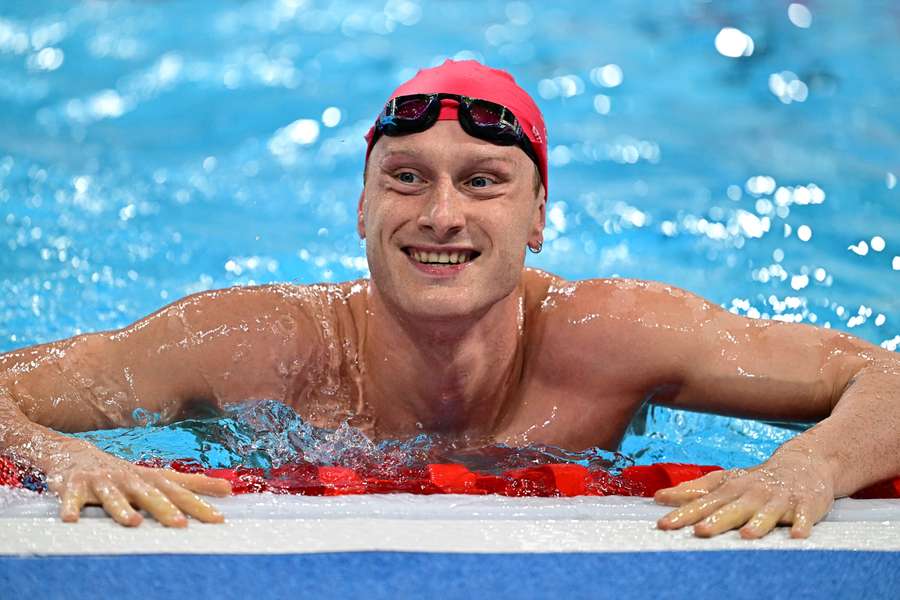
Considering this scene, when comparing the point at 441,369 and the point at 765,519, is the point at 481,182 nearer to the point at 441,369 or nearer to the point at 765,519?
the point at 441,369

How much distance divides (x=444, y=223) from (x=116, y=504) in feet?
3.32

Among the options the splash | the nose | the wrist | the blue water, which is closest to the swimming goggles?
the nose

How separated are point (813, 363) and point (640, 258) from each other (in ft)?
8.48

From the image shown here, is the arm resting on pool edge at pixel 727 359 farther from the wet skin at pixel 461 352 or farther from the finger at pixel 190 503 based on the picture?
the finger at pixel 190 503

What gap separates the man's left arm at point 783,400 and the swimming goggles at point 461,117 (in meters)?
0.60

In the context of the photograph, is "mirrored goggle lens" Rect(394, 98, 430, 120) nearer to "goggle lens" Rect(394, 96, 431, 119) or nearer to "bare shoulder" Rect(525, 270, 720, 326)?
"goggle lens" Rect(394, 96, 431, 119)

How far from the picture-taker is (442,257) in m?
2.54

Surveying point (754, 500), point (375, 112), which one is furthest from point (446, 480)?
point (375, 112)

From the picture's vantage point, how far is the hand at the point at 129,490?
1743mm

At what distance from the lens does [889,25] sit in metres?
6.83

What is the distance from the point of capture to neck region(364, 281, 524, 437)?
8.89ft

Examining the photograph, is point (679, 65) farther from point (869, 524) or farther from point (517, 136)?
point (869, 524)

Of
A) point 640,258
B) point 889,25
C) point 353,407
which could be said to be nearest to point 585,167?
point 640,258

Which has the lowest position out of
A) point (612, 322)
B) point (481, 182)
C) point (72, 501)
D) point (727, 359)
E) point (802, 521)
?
point (802, 521)
